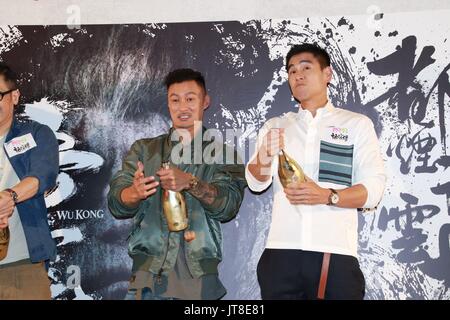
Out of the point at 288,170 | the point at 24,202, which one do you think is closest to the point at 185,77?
the point at 288,170

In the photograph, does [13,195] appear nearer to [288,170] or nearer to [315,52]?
[288,170]

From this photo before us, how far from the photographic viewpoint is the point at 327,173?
3.22 metres

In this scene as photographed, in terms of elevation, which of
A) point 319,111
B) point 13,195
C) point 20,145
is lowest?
point 13,195

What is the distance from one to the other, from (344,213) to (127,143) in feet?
4.52

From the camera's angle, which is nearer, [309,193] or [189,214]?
[309,193]

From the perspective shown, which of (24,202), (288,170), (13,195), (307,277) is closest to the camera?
(307,277)

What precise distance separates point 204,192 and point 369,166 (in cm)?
87

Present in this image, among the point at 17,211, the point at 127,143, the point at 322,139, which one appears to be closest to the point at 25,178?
the point at 17,211

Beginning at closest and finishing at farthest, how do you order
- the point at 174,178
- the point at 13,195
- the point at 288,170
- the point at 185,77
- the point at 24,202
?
1. the point at 288,170
2. the point at 174,178
3. the point at 13,195
4. the point at 24,202
5. the point at 185,77

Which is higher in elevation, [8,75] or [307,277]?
[8,75]

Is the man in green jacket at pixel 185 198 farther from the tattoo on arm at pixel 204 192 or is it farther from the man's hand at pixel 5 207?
the man's hand at pixel 5 207

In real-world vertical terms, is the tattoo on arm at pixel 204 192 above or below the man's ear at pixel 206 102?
below

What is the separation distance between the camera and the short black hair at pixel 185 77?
3678 mm

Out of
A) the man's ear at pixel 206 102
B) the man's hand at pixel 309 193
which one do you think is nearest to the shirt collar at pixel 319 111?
the man's hand at pixel 309 193
